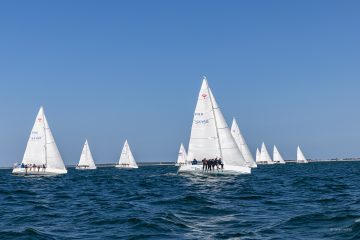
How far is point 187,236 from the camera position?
1320 centimetres

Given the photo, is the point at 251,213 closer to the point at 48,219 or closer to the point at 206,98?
the point at 48,219

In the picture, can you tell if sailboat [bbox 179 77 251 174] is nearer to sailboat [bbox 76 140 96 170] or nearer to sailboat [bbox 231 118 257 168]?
sailboat [bbox 231 118 257 168]

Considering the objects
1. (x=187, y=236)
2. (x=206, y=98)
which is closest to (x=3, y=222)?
(x=187, y=236)

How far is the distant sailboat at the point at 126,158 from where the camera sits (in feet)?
429

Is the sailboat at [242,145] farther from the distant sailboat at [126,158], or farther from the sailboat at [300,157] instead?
the sailboat at [300,157]

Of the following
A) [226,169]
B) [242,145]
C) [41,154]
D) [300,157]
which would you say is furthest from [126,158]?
[226,169]

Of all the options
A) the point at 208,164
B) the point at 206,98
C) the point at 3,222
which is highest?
the point at 206,98

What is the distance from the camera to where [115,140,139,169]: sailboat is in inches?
5148

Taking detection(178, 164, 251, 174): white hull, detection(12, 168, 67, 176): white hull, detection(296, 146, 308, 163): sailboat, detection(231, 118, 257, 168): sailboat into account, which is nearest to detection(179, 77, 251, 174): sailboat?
detection(178, 164, 251, 174): white hull

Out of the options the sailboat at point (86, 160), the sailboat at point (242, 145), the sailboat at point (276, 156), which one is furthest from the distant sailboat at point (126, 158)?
the sailboat at point (276, 156)

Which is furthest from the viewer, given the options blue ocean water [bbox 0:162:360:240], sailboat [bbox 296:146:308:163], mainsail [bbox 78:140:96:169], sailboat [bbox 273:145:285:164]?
sailboat [bbox 296:146:308:163]

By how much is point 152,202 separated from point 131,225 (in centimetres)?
738

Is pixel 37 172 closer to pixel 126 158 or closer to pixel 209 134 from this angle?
pixel 209 134

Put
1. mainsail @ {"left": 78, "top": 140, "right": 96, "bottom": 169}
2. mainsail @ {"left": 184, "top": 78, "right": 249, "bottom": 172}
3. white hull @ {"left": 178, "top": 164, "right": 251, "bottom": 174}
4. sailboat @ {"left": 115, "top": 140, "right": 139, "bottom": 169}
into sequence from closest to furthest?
white hull @ {"left": 178, "top": 164, "right": 251, "bottom": 174} → mainsail @ {"left": 184, "top": 78, "right": 249, "bottom": 172} → mainsail @ {"left": 78, "top": 140, "right": 96, "bottom": 169} → sailboat @ {"left": 115, "top": 140, "right": 139, "bottom": 169}
